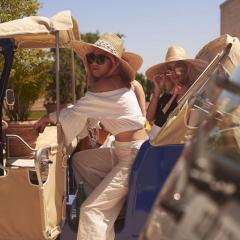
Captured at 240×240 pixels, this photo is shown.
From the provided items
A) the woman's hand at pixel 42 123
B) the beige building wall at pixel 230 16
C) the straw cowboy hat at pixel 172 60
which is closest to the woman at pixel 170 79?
the straw cowboy hat at pixel 172 60

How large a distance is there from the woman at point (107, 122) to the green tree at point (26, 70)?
7.48 m

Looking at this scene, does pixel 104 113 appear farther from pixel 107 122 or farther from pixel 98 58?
pixel 98 58

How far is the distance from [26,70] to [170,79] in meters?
7.18

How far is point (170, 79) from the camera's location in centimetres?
430

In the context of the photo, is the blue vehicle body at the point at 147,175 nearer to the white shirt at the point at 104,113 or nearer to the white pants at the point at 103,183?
the white pants at the point at 103,183

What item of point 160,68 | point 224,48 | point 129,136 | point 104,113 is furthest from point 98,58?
point 160,68

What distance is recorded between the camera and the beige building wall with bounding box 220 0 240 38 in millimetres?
22237

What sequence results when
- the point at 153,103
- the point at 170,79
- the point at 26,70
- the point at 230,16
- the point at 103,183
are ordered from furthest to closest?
the point at 230,16, the point at 26,70, the point at 153,103, the point at 170,79, the point at 103,183

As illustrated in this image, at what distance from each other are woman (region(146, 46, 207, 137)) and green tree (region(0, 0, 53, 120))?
20.6 ft

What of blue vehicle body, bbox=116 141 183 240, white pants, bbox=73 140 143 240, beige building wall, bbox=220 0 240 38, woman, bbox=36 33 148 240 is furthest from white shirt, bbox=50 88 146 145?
beige building wall, bbox=220 0 240 38

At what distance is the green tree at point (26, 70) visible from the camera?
1088 cm

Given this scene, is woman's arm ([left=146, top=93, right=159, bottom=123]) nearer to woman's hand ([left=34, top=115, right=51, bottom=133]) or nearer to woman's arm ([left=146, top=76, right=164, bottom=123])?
woman's arm ([left=146, top=76, right=164, bottom=123])

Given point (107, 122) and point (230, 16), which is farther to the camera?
point (230, 16)

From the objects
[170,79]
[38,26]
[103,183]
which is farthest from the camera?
[170,79]
